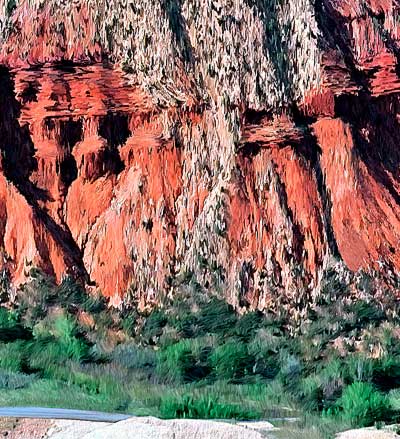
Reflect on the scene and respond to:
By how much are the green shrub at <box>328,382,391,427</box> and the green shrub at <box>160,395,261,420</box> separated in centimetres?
113

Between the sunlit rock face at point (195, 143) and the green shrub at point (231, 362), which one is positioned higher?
the sunlit rock face at point (195, 143)

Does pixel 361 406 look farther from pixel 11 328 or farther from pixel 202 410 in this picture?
pixel 11 328

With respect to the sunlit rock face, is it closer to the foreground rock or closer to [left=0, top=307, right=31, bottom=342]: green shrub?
[left=0, top=307, right=31, bottom=342]: green shrub

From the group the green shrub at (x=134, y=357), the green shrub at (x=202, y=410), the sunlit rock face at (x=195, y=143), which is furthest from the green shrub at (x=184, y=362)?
the green shrub at (x=202, y=410)

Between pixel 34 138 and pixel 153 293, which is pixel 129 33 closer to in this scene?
pixel 34 138

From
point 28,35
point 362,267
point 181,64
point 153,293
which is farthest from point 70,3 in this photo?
point 362,267

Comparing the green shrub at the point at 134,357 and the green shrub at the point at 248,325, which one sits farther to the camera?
the green shrub at the point at 248,325

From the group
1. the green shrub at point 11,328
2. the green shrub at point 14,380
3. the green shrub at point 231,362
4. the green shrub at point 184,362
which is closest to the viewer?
the green shrub at point 14,380

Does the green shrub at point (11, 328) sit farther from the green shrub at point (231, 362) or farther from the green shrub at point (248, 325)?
the green shrub at point (248, 325)

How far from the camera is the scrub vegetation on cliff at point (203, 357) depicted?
12414mm

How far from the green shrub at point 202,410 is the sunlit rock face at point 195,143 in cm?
436

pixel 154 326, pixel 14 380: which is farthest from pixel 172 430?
pixel 154 326

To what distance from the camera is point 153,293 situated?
655 inches

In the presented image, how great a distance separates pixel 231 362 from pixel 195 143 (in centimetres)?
479
